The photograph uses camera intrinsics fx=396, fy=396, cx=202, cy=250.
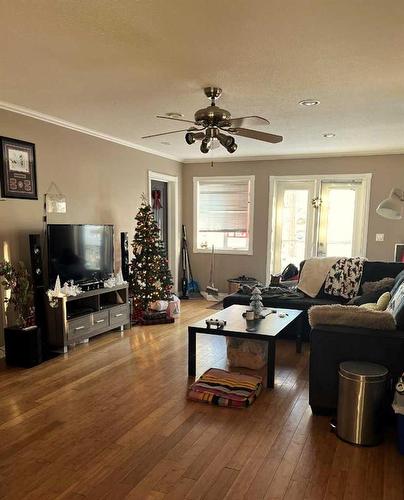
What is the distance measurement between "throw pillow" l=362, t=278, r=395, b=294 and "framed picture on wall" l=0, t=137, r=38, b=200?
3.79m

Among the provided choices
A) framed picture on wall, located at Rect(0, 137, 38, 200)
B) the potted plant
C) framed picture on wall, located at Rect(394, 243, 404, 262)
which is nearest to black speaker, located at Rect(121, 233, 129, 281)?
framed picture on wall, located at Rect(0, 137, 38, 200)

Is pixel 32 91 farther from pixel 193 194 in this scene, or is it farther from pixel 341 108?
pixel 193 194

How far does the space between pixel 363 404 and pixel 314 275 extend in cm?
272

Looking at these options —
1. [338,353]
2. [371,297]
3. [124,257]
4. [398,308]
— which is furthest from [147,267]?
[398,308]

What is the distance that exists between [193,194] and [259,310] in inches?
152

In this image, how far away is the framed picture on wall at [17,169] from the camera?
3.87m

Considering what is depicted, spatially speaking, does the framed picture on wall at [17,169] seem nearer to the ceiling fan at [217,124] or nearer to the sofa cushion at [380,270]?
the ceiling fan at [217,124]

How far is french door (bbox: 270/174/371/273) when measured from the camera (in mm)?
6402

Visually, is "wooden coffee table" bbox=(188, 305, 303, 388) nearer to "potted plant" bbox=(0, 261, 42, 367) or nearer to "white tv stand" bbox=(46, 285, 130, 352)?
"white tv stand" bbox=(46, 285, 130, 352)

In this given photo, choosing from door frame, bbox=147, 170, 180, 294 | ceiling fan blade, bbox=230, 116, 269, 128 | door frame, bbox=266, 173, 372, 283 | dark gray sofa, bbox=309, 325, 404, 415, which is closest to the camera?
dark gray sofa, bbox=309, 325, 404, 415

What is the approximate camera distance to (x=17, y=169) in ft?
13.2

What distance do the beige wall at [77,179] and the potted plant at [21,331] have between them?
1.18 feet

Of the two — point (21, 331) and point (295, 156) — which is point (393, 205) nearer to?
point (295, 156)

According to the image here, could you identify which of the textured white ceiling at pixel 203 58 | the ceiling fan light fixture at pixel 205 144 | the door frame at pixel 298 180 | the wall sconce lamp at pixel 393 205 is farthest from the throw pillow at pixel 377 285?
the ceiling fan light fixture at pixel 205 144
